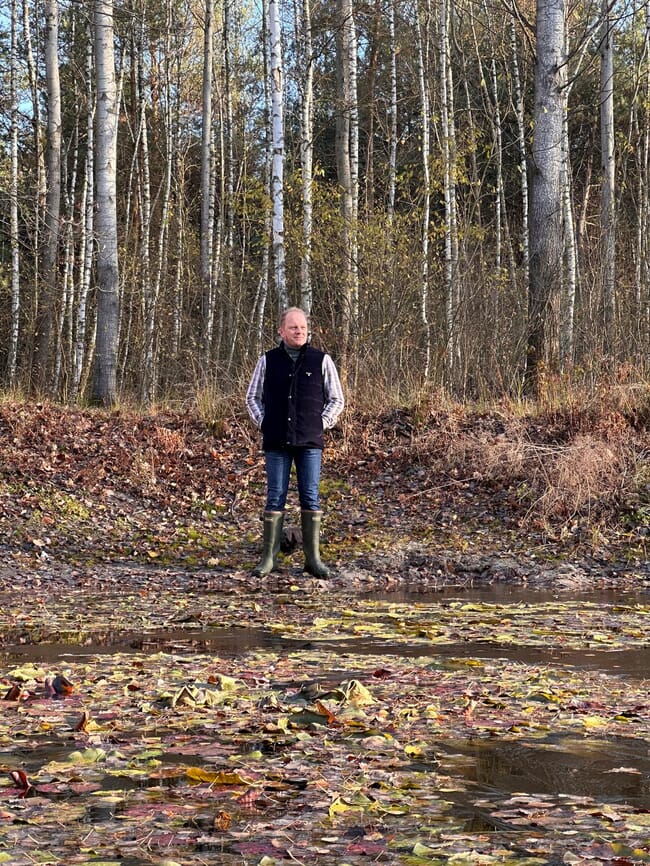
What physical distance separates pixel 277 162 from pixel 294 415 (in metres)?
7.84

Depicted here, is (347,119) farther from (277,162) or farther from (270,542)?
(270,542)

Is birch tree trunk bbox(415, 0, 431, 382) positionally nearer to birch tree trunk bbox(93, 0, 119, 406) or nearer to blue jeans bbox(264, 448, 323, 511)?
birch tree trunk bbox(93, 0, 119, 406)

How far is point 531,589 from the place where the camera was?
1026cm

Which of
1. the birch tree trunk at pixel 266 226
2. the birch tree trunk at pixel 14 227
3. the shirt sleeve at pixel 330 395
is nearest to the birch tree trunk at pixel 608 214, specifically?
the birch tree trunk at pixel 266 226

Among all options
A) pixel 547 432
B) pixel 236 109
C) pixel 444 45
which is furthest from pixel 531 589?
pixel 236 109

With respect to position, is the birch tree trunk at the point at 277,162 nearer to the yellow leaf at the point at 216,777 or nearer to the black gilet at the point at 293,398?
the black gilet at the point at 293,398

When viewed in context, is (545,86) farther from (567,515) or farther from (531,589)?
(531,589)

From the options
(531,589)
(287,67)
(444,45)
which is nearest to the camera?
(531,589)

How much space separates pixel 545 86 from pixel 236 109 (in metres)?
19.4

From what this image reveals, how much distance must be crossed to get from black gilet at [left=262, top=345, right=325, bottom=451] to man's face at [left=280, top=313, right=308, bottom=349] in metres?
0.11

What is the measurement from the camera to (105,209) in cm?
1798

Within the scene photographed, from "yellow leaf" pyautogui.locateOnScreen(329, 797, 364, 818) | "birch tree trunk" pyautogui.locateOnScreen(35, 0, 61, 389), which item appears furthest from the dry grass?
"birch tree trunk" pyautogui.locateOnScreen(35, 0, 61, 389)

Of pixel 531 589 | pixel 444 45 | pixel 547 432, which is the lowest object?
pixel 531 589

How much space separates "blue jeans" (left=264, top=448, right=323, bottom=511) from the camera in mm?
10773
